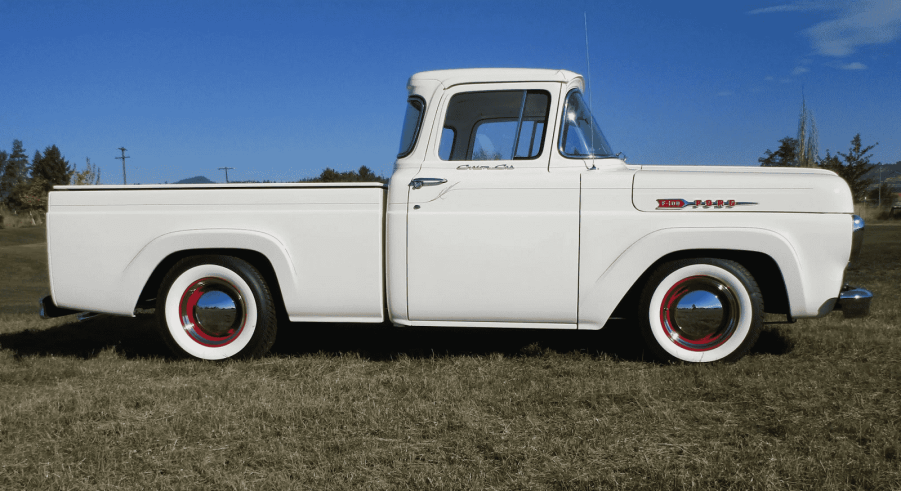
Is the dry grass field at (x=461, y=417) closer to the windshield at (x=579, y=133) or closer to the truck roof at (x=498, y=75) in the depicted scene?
the windshield at (x=579, y=133)

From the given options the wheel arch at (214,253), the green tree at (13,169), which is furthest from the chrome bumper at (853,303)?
the green tree at (13,169)

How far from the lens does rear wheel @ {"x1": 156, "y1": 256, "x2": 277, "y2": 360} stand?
4625 millimetres

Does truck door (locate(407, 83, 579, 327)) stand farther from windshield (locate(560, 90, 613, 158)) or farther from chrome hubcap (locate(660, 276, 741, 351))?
chrome hubcap (locate(660, 276, 741, 351))

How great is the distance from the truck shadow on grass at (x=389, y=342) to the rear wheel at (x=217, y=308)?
349 mm

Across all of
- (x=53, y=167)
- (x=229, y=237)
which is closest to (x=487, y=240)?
(x=229, y=237)

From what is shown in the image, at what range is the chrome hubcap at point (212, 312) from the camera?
183 inches

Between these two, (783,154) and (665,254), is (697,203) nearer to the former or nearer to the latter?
(665,254)

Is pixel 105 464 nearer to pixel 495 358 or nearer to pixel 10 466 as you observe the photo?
pixel 10 466

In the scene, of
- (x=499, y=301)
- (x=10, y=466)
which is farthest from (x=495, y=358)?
(x=10, y=466)

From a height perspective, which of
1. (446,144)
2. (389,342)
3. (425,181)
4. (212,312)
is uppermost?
(446,144)

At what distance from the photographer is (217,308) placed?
4.66 meters

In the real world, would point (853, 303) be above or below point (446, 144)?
below

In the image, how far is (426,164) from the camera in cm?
446

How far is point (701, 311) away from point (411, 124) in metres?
2.31
